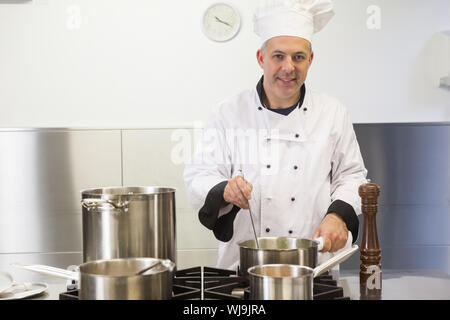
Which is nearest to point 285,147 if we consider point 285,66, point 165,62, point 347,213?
point 285,66

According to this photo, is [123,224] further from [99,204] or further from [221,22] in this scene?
[221,22]

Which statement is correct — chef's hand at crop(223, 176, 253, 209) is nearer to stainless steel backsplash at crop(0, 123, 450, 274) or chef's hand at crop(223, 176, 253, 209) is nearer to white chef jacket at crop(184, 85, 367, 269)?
white chef jacket at crop(184, 85, 367, 269)

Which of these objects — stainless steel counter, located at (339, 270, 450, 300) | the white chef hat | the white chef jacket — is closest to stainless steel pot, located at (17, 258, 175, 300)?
stainless steel counter, located at (339, 270, 450, 300)

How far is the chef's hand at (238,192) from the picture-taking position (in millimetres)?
1282

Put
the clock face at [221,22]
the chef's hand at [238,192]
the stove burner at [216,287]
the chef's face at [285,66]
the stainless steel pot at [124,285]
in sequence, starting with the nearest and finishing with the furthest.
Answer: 1. the stainless steel pot at [124,285]
2. the stove burner at [216,287]
3. the chef's hand at [238,192]
4. the chef's face at [285,66]
5. the clock face at [221,22]

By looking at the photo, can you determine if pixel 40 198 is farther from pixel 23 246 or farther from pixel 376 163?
pixel 376 163

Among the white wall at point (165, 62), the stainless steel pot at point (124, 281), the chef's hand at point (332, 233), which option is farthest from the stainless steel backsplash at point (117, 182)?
the stainless steel pot at point (124, 281)

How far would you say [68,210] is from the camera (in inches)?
76.0

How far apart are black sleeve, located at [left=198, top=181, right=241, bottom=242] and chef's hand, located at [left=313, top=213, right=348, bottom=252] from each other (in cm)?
23

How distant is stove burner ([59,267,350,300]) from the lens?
96 centimetres

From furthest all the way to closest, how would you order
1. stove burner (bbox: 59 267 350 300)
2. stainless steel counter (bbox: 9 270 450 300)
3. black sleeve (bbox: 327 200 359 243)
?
1. black sleeve (bbox: 327 200 359 243)
2. stainless steel counter (bbox: 9 270 450 300)
3. stove burner (bbox: 59 267 350 300)

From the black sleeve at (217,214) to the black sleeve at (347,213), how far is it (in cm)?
24

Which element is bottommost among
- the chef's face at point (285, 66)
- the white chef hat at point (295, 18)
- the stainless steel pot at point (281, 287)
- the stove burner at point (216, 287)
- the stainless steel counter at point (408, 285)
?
the stainless steel counter at point (408, 285)

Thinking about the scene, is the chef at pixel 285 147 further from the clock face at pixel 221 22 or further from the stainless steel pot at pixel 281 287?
the stainless steel pot at pixel 281 287
